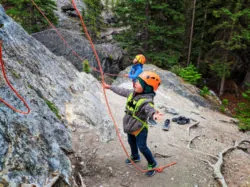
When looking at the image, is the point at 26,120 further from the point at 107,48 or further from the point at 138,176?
the point at 107,48

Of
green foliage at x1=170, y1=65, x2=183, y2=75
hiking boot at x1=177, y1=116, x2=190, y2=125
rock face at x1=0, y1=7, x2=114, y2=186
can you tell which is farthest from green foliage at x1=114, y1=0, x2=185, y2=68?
rock face at x1=0, y1=7, x2=114, y2=186

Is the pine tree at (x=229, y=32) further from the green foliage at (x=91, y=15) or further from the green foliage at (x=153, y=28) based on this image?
the green foliage at (x=91, y=15)

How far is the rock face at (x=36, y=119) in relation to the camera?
2988 mm

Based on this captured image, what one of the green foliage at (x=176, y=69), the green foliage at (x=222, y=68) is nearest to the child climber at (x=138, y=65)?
the green foliage at (x=176, y=69)

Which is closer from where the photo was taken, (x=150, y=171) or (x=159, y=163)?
(x=150, y=171)

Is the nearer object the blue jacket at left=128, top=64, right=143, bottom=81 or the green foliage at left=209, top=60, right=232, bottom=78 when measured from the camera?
the blue jacket at left=128, top=64, right=143, bottom=81

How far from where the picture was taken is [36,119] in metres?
3.87

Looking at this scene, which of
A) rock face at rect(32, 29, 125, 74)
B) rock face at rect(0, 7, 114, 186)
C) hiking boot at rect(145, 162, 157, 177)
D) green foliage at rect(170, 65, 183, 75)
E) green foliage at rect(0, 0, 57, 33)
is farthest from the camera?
green foliage at rect(170, 65, 183, 75)

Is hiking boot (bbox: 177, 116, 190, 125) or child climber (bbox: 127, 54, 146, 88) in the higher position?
child climber (bbox: 127, 54, 146, 88)

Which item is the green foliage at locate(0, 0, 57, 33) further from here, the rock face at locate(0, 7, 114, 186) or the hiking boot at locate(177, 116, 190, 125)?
the hiking boot at locate(177, 116, 190, 125)

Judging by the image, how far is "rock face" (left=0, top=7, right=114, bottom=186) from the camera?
2988mm

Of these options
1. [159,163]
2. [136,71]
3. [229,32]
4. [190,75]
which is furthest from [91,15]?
[159,163]

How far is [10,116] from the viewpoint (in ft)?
10.9

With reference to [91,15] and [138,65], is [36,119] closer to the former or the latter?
[138,65]
